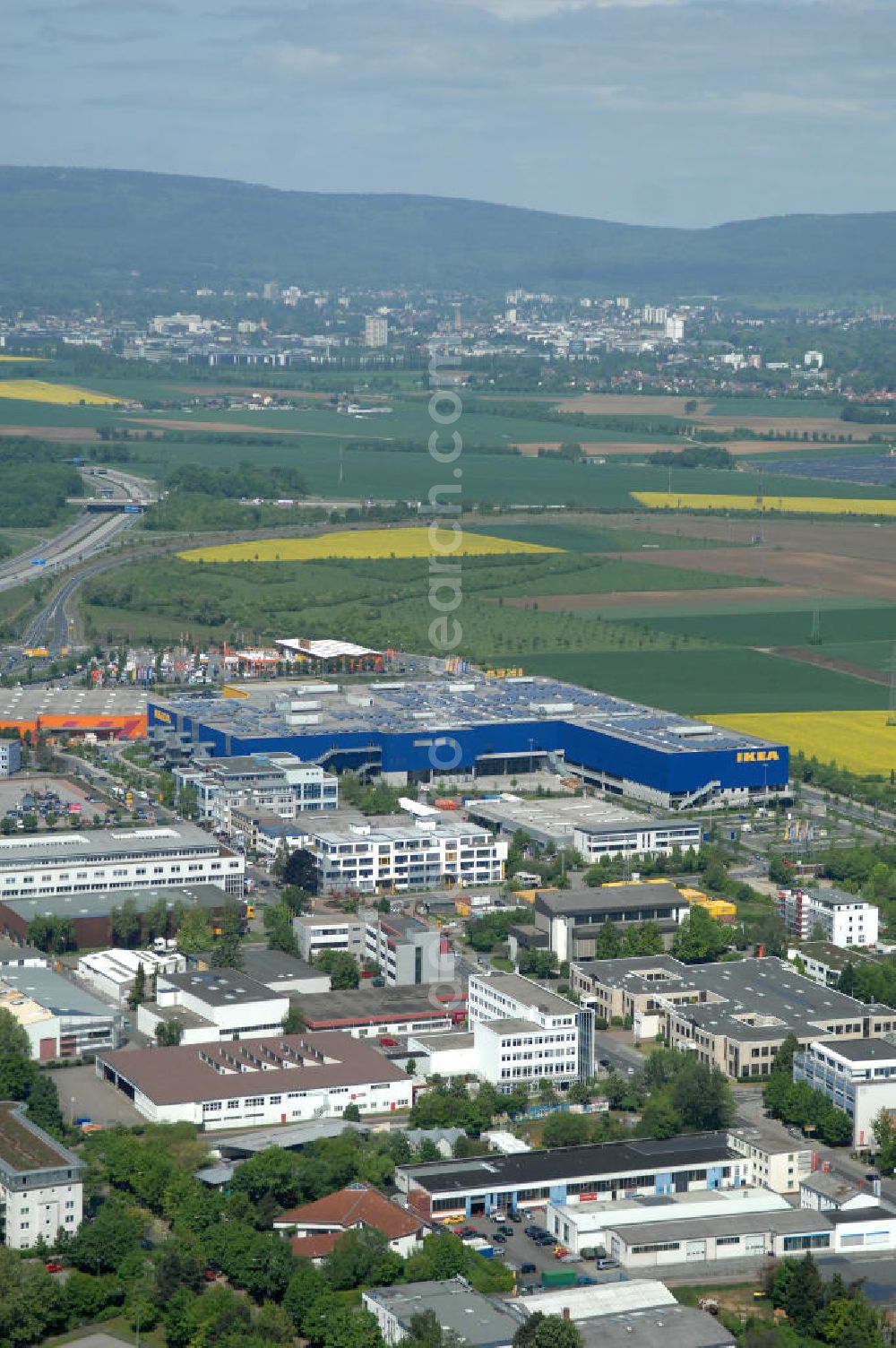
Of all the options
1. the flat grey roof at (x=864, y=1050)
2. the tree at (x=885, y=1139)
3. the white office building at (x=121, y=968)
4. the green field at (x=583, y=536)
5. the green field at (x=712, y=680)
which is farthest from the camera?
the green field at (x=583, y=536)

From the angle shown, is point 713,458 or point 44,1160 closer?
point 44,1160

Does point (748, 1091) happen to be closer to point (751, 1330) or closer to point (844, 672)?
point (751, 1330)

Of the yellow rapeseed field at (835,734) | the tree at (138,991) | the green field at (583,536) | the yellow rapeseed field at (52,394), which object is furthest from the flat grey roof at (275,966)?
the yellow rapeseed field at (52,394)

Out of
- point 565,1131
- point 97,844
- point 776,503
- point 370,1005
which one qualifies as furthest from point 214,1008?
point 776,503

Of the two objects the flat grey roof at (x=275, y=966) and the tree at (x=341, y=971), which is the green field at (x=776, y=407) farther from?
the tree at (x=341, y=971)

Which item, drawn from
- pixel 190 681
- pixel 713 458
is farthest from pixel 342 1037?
pixel 713 458
